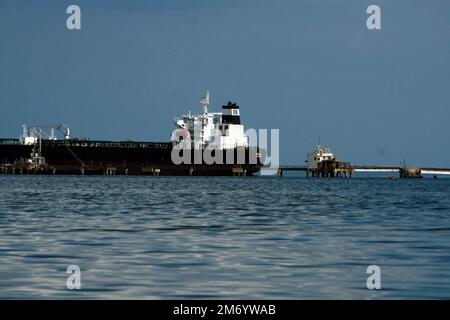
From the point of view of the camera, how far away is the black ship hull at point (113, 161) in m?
144

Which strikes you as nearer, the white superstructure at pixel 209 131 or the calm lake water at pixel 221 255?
the calm lake water at pixel 221 255

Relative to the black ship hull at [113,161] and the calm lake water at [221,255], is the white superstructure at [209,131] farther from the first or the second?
the calm lake water at [221,255]

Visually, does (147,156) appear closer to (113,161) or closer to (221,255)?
(113,161)

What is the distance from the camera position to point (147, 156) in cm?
14600

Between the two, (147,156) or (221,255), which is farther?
(147,156)

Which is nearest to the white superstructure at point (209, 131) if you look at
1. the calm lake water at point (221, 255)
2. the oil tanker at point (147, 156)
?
the oil tanker at point (147, 156)

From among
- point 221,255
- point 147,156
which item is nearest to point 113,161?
point 147,156

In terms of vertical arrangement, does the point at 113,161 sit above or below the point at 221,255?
above

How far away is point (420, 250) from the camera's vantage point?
23578 mm

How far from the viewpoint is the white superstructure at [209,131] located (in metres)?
147

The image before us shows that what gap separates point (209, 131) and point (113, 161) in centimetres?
1563

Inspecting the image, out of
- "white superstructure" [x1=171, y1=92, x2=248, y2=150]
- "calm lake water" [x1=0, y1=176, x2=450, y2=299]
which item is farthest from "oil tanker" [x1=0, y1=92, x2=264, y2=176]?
"calm lake water" [x1=0, y1=176, x2=450, y2=299]

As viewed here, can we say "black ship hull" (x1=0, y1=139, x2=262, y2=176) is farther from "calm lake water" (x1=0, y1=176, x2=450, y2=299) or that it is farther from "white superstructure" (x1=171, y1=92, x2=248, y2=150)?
"calm lake water" (x1=0, y1=176, x2=450, y2=299)
